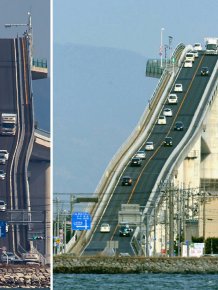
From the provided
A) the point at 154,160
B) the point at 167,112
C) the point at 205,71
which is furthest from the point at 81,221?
the point at 205,71

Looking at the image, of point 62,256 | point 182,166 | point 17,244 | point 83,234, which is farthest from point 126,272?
point 182,166

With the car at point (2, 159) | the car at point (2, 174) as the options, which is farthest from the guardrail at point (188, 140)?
the car at point (2, 159)

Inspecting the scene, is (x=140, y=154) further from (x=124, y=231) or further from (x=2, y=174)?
(x=2, y=174)

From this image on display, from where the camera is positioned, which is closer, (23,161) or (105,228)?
(23,161)

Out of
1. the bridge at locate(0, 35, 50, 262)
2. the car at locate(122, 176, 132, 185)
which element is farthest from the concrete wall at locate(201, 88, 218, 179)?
the bridge at locate(0, 35, 50, 262)

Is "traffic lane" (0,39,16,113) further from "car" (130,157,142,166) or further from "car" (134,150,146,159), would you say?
"car" (134,150,146,159)

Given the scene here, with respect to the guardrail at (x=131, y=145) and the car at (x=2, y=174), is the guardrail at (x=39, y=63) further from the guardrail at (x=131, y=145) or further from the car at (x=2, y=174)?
the guardrail at (x=131, y=145)
